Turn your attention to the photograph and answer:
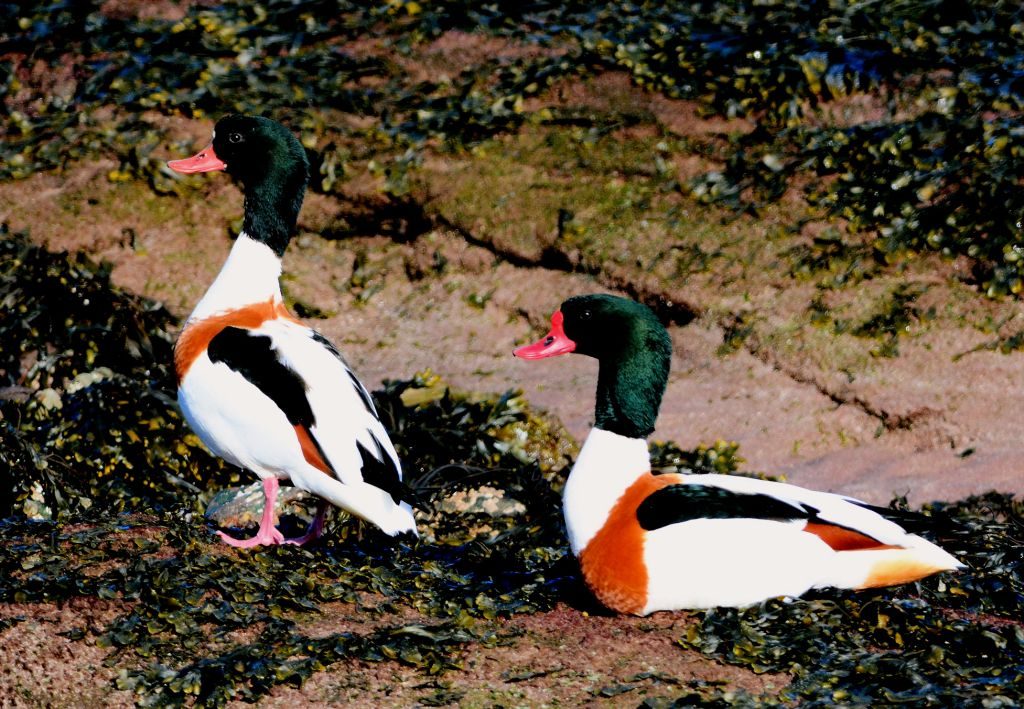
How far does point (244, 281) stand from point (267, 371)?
720mm

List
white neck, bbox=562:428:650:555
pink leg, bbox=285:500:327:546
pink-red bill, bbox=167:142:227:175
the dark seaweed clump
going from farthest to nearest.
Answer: pink-red bill, bbox=167:142:227:175 < pink leg, bbox=285:500:327:546 < white neck, bbox=562:428:650:555 < the dark seaweed clump

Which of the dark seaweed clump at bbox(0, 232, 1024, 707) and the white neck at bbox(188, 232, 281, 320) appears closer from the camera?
the dark seaweed clump at bbox(0, 232, 1024, 707)

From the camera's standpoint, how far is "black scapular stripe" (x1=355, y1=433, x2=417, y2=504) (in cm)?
591

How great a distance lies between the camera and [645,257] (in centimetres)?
906

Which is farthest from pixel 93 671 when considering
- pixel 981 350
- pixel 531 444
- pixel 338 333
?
pixel 981 350

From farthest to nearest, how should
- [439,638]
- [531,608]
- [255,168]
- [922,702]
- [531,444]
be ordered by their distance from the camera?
1. [531,444]
2. [255,168]
3. [531,608]
4. [439,638]
5. [922,702]

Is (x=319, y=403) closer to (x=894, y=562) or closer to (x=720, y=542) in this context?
(x=720, y=542)

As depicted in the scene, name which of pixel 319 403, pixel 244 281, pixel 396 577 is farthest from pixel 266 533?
pixel 244 281

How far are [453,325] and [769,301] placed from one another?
2.07m

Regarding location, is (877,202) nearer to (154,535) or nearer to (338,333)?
(338,333)

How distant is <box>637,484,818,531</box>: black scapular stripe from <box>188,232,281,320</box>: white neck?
233 cm

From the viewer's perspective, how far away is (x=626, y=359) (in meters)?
5.38

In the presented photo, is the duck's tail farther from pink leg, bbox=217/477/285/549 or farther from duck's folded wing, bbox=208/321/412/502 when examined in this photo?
pink leg, bbox=217/477/285/549

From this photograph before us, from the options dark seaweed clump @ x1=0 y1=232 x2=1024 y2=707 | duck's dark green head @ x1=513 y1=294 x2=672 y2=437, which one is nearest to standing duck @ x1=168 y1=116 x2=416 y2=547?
dark seaweed clump @ x1=0 y1=232 x2=1024 y2=707
